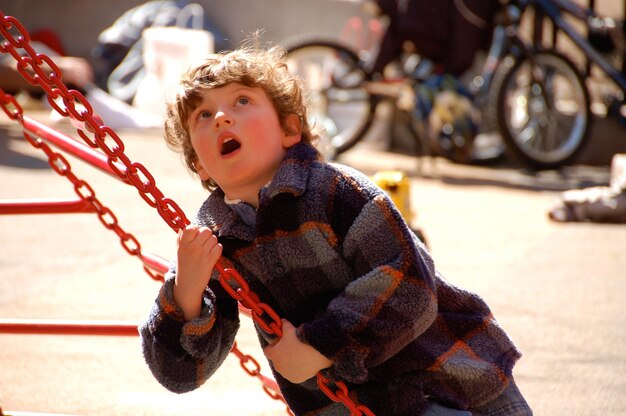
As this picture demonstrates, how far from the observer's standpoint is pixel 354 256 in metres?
2.03

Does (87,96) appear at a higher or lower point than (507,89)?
lower

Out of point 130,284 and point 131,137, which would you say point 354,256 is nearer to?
point 130,284

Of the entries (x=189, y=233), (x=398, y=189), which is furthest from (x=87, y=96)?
(x=189, y=233)

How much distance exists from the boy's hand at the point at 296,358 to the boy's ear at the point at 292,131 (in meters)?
0.41

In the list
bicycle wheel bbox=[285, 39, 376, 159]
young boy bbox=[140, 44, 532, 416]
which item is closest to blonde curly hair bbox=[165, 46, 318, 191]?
young boy bbox=[140, 44, 532, 416]

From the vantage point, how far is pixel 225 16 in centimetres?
1216

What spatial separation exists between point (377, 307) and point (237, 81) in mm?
544

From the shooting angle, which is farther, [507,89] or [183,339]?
[507,89]

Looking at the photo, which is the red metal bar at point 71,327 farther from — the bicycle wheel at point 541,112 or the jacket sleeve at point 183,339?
the bicycle wheel at point 541,112

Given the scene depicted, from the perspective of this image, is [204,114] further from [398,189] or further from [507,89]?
[507,89]

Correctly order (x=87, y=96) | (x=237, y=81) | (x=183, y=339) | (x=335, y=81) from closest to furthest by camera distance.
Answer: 1. (x=183, y=339)
2. (x=237, y=81)
3. (x=335, y=81)
4. (x=87, y=96)

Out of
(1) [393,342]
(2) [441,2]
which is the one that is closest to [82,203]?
(1) [393,342]

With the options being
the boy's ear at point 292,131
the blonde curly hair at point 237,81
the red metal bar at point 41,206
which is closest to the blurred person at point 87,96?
the red metal bar at point 41,206

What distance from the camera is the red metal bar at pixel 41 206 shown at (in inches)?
115
